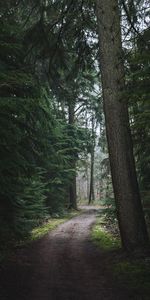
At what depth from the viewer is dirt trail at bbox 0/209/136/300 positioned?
6547 mm

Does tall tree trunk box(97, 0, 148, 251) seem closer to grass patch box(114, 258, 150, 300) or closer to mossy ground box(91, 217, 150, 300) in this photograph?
mossy ground box(91, 217, 150, 300)

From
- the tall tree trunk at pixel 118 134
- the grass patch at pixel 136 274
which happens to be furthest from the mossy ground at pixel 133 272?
the tall tree trunk at pixel 118 134

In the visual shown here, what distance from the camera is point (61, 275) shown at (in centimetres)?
810

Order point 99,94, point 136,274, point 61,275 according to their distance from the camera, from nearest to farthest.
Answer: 1. point 136,274
2. point 61,275
3. point 99,94

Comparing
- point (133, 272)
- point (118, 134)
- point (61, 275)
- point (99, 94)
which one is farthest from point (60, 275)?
point (99, 94)

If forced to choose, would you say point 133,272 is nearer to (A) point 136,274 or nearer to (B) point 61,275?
(A) point 136,274

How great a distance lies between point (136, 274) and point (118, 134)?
12.2 feet

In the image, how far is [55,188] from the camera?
2525 cm

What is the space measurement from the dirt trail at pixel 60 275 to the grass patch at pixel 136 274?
0.70 ft

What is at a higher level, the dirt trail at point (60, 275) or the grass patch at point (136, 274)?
the grass patch at point (136, 274)

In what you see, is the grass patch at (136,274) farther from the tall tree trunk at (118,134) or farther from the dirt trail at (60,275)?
the tall tree trunk at (118,134)

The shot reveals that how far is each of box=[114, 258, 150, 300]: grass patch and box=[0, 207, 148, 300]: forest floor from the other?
131 mm

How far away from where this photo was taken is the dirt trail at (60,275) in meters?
6.55

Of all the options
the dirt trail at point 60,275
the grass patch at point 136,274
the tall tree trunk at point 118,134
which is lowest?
the dirt trail at point 60,275
